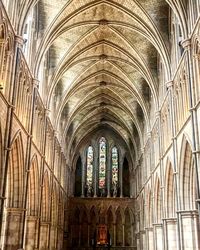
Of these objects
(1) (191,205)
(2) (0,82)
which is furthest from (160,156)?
(2) (0,82)

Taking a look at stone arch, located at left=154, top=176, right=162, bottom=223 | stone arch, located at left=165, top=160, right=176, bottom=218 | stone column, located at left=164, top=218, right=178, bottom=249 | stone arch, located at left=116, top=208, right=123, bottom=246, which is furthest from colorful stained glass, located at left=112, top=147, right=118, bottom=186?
stone column, located at left=164, top=218, right=178, bottom=249

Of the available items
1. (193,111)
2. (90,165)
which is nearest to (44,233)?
(193,111)

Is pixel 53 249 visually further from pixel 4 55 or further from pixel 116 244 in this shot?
pixel 4 55

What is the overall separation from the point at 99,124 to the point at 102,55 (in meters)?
16.4

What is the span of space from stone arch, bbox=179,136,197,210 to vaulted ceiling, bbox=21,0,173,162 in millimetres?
6495

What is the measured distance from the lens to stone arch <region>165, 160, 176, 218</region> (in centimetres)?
2438

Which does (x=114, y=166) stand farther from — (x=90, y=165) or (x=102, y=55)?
(x=102, y=55)

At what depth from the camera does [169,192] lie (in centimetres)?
2481

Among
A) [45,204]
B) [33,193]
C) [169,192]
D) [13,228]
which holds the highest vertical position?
[169,192]

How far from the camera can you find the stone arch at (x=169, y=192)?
24375mm

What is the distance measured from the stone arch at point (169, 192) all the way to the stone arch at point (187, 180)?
11.8 feet

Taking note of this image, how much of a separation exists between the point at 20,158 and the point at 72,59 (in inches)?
487

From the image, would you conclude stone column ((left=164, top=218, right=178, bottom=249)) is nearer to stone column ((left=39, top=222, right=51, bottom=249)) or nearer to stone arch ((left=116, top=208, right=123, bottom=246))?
stone column ((left=39, top=222, right=51, bottom=249))

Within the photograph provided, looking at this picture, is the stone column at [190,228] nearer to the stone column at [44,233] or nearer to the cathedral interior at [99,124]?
the cathedral interior at [99,124]
